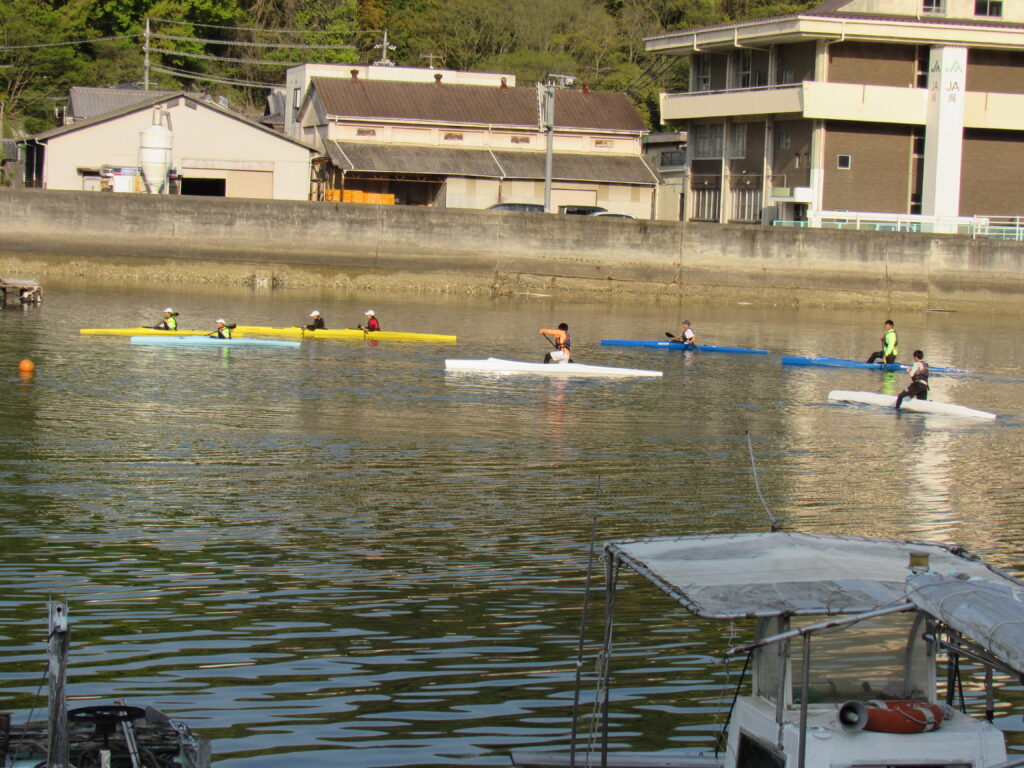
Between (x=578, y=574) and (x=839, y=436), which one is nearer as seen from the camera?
(x=578, y=574)

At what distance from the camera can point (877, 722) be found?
6.28m

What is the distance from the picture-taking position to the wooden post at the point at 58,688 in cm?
624

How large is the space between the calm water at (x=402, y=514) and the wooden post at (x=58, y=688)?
1811 mm

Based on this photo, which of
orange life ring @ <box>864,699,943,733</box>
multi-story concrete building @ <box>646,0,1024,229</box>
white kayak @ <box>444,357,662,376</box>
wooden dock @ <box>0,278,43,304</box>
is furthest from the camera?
multi-story concrete building @ <box>646,0,1024,229</box>

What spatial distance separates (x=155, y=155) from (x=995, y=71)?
112ft

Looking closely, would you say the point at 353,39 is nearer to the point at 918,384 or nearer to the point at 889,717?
the point at 918,384

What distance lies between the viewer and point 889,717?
6.27 meters

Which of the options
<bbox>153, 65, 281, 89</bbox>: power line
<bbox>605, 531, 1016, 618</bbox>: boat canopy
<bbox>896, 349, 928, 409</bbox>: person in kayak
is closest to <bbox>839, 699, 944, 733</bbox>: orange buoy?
<bbox>605, 531, 1016, 618</bbox>: boat canopy

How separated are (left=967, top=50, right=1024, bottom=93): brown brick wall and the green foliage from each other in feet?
39.3

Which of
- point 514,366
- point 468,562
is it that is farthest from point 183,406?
point 468,562

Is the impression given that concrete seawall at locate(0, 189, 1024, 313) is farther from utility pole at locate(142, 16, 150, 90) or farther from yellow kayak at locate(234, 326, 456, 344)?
utility pole at locate(142, 16, 150, 90)

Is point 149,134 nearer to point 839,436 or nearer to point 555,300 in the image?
point 555,300

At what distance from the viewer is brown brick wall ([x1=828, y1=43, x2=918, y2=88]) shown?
175 feet

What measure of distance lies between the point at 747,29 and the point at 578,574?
4639 centimetres
